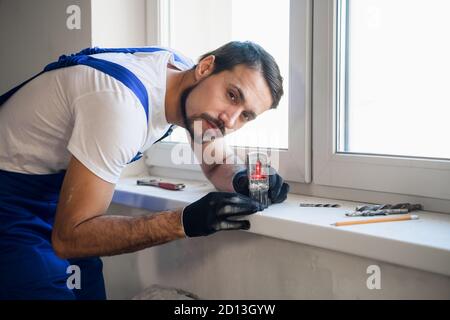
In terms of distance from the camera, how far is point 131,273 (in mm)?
1373

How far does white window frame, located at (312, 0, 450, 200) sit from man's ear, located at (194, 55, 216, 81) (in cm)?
25

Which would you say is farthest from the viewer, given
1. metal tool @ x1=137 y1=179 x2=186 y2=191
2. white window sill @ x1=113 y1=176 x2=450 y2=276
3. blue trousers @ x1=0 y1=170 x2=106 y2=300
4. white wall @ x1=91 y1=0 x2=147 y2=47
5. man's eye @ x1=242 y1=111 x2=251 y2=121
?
white wall @ x1=91 y1=0 x2=147 y2=47

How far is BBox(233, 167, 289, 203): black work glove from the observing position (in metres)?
1.04

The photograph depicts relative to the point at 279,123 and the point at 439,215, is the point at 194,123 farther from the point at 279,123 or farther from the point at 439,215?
the point at 439,215

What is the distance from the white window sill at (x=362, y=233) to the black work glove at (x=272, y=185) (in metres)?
0.02

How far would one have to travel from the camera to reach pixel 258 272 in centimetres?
105

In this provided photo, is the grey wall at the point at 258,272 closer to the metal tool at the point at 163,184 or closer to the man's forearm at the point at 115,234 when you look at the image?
the metal tool at the point at 163,184

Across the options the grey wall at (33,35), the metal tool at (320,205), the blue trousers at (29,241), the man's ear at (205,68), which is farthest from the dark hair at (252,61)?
the grey wall at (33,35)

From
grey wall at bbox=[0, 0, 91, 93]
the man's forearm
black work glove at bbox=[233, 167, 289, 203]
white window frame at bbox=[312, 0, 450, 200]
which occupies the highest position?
grey wall at bbox=[0, 0, 91, 93]

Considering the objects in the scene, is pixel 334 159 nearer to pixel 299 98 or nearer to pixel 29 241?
pixel 299 98

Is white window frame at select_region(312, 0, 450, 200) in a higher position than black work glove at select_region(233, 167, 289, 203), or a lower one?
higher

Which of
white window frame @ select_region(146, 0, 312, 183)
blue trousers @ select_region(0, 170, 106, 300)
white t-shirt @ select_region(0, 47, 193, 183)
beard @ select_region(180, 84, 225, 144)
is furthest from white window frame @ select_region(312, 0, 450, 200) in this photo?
blue trousers @ select_region(0, 170, 106, 300)

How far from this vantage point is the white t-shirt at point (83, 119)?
2.78 feet

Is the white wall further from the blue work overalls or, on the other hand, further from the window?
the window
